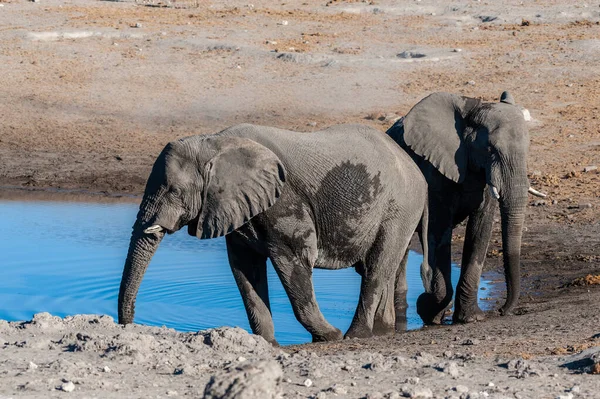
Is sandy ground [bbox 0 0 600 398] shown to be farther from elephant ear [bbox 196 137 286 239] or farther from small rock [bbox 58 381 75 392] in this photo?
elephant ear [bbox 196 137 286 239]

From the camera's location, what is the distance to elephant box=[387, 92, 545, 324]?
9.43 metres

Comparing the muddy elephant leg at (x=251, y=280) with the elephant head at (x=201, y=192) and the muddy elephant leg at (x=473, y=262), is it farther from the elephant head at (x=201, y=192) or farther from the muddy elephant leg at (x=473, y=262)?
the muddy elephant leg at (x=473, y=262)

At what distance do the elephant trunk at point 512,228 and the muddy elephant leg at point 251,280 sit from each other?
2.04m

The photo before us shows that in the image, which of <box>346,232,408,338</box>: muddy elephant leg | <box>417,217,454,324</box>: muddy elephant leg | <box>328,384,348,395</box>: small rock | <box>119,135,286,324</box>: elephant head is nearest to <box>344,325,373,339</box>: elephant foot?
<box>346,232,408,338</box>: muddy elephant leg

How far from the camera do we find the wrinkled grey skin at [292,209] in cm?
759

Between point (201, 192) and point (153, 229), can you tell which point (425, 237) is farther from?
point (153, 229)

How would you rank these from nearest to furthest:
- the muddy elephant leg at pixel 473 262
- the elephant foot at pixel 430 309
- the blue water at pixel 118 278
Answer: the muddy elephant leg at pixel 473 262, the elephant foot at pixel 430 309, the blue water at pixel 118 278

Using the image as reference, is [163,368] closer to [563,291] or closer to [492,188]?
[492,188]

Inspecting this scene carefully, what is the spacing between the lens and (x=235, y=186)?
7.68 m

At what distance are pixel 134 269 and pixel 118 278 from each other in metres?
3.74

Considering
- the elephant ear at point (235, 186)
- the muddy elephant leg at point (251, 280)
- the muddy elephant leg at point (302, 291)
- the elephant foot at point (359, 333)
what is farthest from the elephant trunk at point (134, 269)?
the elephant foot at point (359, 333)

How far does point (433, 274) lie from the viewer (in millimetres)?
9703

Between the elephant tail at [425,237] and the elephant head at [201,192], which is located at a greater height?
the elephant head at [201,192]

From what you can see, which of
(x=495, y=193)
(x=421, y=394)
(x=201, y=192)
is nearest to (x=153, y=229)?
(x=201, y=192)
